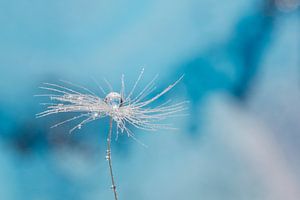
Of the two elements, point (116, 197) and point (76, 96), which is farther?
point (76, 96)

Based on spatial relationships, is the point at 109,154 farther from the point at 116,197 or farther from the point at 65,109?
the point at 65,109

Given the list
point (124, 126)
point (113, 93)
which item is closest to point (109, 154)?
point (124, 126)

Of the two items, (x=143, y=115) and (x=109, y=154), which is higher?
(x=143, y=115)

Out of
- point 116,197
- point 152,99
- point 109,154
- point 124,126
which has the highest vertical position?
point 152,99

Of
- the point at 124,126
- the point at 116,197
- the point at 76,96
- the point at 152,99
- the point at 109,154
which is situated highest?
the point at 76,96

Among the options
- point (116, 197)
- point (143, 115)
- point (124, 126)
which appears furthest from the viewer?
point (143, 115)

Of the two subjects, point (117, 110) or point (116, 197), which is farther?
point (117, 110)

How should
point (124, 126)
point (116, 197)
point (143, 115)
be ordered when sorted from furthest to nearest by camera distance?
1. point (143, 115)
2. point (124, 126)
3. point (116, 197)

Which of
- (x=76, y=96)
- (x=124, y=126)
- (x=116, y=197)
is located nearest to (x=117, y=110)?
(x=124, y=126)

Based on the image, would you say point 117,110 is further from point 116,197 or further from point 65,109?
point 116,197
